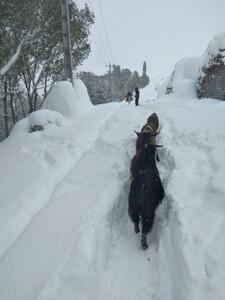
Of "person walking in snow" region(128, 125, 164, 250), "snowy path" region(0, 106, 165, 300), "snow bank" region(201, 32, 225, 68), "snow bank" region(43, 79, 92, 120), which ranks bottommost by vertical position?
"snowy path" region(0, 106, 165, 300)

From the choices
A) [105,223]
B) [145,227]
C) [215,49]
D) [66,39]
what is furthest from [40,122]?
[215,49]

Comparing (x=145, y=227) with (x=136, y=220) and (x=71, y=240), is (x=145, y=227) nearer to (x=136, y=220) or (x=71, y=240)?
(x=136, y=220)

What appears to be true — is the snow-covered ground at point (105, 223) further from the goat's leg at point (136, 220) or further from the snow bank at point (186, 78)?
the snow bank at point (186, 78)

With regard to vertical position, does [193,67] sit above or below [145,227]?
above

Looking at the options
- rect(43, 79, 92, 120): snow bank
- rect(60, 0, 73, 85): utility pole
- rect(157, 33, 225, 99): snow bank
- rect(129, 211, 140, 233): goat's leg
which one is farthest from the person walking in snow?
rect(157, 33, 225, 99): snow bank

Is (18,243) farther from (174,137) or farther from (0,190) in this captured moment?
(174,137)

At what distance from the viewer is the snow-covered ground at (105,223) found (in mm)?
4125

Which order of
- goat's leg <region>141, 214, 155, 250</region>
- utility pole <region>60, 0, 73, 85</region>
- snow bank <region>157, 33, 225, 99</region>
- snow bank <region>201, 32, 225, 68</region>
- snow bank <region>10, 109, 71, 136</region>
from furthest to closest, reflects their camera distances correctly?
snow bank <region>157, 33, 225, 99</region>, snow bank <region>201, 32, 225, 68</region>, utility pole <region>60, 0, 73, 85</region>, snow bank <region>10, 109, 71, 136</region>, goat's leg <region>141, 214, 155, 250</region>

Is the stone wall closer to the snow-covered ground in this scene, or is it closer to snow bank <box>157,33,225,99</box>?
snow bank <box>157,33,225,99</box>

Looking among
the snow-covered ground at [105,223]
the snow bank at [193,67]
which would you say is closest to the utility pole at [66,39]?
the snow-covered ground at [105,223]

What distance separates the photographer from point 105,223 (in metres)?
5.64

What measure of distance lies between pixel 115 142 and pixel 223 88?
12.4 meters

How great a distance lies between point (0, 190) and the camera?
22.9 feet

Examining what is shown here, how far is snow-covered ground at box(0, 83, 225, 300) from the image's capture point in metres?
4.12
